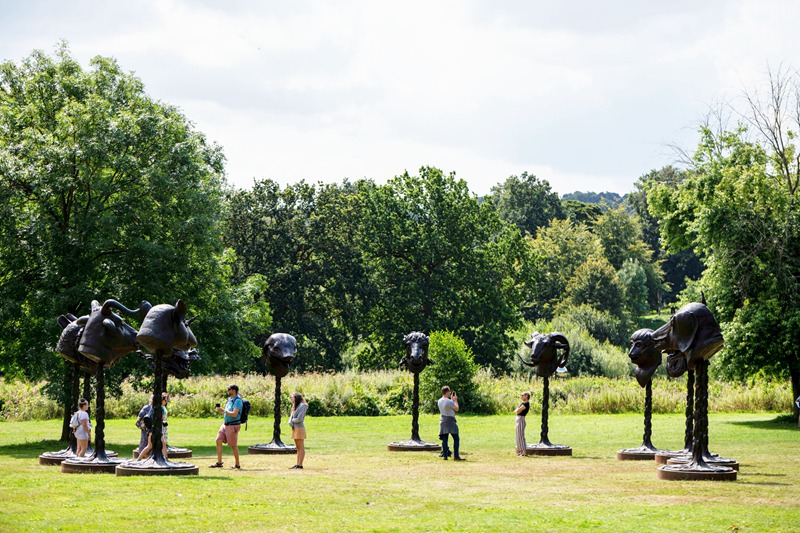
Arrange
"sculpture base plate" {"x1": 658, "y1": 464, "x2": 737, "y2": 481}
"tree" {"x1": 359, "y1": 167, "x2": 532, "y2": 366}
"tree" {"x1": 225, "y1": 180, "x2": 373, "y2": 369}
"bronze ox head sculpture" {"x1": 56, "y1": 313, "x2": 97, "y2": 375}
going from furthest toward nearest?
1. "tree" {"x1": 225, "y1": 180, "x2": 373, "y2": 369}
2. "tree" {"x1": 359, "y1": 167, "x2": 532, "y2": 366}
3. "bronze ox head sculpture" {"x1": 56, "y1": 313, "x2": 97, "y2": 375}
4. "sculpture base plate" {"x1": 658, "y1": 464, "x2": 737, "y2": 481}

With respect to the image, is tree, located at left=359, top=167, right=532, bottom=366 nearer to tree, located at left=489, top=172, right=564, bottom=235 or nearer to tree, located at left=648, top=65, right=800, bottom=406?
tree, located at left=648, top=65, right=800, bottom=406

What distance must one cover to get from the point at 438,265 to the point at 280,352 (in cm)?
3563

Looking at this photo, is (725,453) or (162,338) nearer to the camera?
(162,338)

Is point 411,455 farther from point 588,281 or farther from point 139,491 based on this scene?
point 588,281

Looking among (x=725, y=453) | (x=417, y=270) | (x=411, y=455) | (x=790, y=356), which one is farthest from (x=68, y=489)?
(x=417, y=270)

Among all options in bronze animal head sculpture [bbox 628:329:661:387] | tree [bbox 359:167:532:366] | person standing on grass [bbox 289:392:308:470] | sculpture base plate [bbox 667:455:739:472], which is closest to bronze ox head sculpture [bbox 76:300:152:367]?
person standing on grass [bbox 289:392:308:470]

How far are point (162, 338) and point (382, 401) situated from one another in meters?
26.1

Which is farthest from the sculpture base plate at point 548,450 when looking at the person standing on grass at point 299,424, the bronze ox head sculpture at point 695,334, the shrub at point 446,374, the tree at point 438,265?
the tree at point 438,265

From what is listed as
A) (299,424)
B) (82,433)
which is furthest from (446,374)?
(82,433)

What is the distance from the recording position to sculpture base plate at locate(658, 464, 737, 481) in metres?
17.6

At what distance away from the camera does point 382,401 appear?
142 ft

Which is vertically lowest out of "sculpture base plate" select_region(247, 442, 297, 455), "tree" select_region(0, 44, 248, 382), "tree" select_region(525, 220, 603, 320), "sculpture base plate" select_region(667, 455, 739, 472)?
"sculpture base plate" select_region(247, 442, 297, 455)

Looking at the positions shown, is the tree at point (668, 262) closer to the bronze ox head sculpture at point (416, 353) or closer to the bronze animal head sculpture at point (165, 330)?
the bronze ox head sculpture at point (416, 353)

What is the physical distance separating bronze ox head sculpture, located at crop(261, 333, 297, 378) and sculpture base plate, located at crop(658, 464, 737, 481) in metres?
11.0
